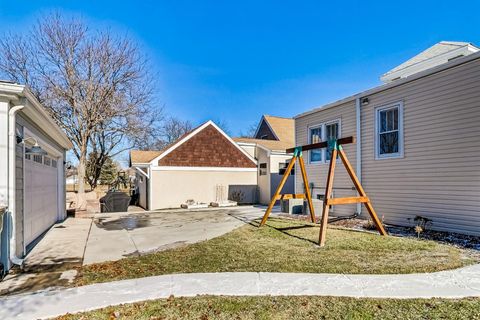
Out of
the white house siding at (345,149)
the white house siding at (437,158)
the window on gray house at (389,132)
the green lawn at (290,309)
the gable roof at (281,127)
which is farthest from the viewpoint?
the gable roof at (281,127)

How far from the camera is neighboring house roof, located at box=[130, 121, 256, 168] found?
643 inches

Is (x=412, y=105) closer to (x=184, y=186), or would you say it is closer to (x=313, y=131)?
(x=313, y=131)

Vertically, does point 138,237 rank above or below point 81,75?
below

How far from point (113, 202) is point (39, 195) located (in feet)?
24.7

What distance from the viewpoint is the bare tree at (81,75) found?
16.6 meters

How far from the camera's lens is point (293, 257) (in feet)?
17.6

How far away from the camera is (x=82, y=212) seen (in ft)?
43.4

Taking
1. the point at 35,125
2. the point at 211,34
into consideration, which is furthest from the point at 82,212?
the point at 211,34

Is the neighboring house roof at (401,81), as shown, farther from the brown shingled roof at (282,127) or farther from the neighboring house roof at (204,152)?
the brown shingled roof at (282,127)

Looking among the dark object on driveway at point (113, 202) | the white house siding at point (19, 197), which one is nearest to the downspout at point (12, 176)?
the white house siding at point (19, 197)

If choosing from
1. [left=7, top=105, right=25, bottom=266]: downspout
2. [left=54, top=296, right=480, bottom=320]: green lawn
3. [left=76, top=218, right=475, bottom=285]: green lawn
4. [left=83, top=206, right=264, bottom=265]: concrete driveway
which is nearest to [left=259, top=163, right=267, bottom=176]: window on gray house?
[left=83, top=206, right=264, bottom=265]: concrete driveway

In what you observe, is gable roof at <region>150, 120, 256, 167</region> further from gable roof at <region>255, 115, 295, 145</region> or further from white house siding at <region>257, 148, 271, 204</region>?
gable roof at <region>255, 115, 295, 145</region>

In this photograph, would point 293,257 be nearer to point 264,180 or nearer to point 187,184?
point 187,184

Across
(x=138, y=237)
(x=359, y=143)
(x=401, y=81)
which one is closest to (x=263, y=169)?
(x=359, y=143)
